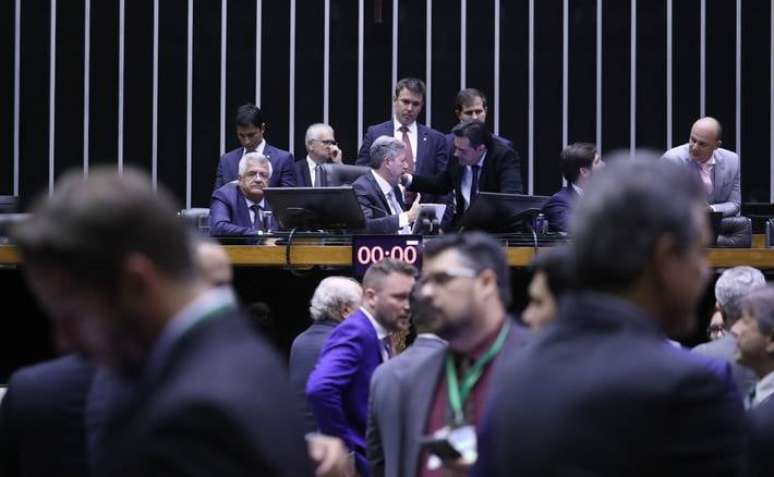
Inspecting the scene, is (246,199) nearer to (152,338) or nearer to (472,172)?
(472,172)

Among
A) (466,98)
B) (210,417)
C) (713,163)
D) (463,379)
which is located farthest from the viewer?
(466,98)

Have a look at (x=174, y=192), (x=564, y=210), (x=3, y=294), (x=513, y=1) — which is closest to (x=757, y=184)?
(x=513, y=1)

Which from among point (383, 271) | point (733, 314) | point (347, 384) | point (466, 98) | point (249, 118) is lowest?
point (347, 384)

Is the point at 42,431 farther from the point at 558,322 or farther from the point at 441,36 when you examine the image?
the point at 441,36

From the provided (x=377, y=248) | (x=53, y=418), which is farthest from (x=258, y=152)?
(x=53, y=418)

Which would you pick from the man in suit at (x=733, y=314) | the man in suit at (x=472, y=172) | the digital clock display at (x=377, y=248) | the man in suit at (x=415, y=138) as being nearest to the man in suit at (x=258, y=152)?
the man in suit at (x=415, y=138)

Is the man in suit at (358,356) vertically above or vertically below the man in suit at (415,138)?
below

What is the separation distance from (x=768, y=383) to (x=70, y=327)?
3.01 meters

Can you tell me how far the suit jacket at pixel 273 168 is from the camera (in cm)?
1147

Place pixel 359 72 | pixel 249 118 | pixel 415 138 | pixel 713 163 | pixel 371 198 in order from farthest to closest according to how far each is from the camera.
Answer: pixel 359 72, pixel 249 118, pixel 415 138, pixel 713 163, pixel 371 198

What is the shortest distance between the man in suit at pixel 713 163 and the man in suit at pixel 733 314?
3.43 metres

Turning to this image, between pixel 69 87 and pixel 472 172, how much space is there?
180 inches

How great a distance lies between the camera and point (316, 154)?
11.5 metres

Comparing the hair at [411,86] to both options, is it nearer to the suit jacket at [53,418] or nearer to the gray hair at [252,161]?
the gray hair at [252,161]
